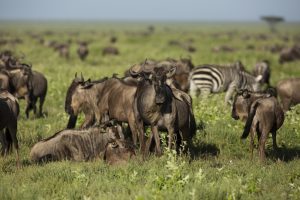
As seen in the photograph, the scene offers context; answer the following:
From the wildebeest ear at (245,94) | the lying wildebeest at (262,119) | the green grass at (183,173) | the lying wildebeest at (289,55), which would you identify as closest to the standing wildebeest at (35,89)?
the green grass at (183,173)

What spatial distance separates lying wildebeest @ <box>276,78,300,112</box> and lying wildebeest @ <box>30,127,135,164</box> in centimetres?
628

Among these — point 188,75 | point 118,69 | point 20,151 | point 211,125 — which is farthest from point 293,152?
point 118,69

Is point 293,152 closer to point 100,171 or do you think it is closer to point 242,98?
point 242,98

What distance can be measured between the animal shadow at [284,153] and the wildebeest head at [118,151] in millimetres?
2518

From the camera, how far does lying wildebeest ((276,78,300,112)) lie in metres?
12.9

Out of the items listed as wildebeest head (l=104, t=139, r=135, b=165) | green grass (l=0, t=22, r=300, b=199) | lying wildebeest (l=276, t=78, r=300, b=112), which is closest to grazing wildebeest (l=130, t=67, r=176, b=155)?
wildebeest head (l=104, t=139, r=135, b=165)

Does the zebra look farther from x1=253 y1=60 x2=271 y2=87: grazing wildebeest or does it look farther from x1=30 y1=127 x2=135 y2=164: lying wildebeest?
x1=30 y1=127 x2=135 y2=164: lying wildebeest

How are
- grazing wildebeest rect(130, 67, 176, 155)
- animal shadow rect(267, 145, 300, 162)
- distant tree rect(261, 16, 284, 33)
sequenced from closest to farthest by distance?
1. grazing wildebeest rect(130, 67, 176, 155)
2. animal shadow rect(267, 145, 300, 162)
3. distant tree rect(261, 16, 284, 33)

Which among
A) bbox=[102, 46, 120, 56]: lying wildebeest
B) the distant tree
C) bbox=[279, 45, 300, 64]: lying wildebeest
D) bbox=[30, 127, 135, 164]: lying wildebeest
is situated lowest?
the distant tree

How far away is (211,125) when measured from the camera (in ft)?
34.9

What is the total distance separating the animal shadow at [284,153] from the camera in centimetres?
872

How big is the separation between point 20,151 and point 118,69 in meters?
14.7

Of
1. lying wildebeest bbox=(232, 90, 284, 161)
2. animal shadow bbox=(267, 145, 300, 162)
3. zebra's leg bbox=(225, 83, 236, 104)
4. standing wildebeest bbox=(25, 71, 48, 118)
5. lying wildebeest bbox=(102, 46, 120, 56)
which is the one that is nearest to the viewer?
lying wildebeest bbox=(232, 90, 284, 161)

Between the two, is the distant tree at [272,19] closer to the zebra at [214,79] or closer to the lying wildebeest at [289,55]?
the lying wildebeest at [289,55]
